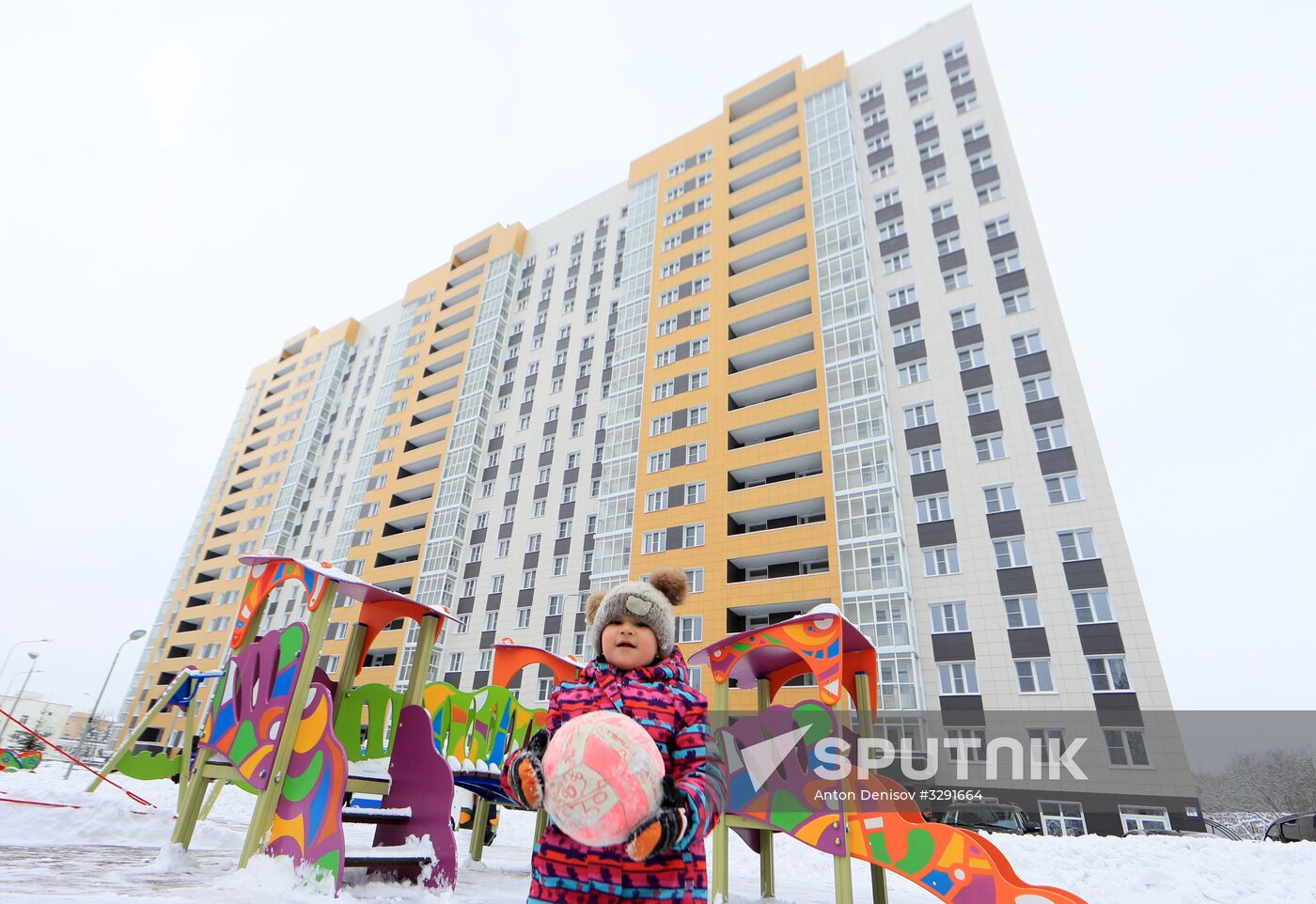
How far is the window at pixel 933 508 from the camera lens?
84.2 feet

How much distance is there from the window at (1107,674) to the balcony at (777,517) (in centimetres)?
1071

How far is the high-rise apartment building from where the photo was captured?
2302cm

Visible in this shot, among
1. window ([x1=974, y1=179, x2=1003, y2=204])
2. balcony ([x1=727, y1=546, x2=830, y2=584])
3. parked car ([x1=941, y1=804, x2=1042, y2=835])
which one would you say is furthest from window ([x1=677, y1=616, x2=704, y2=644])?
window ([x1=974, y1=179, x2=1003, y2=204])

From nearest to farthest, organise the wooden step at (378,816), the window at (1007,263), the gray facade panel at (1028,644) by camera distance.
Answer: the wooden step at (378,816)
the gray facade panel at (1028,644)
the window at (1007,263)

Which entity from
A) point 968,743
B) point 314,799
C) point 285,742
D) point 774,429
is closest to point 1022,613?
point 968,743

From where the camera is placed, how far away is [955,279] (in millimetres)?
29906

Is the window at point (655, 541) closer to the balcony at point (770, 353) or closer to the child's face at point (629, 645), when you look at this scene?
the balcony at point (770, 353)

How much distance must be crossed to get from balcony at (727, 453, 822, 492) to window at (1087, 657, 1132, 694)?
1225cm

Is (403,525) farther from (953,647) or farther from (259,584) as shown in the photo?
(259,584)

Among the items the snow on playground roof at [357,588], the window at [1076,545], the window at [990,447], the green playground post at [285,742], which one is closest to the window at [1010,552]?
the window at [1076,545]

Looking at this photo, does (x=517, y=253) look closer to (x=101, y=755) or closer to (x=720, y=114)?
(x=720, y=114)

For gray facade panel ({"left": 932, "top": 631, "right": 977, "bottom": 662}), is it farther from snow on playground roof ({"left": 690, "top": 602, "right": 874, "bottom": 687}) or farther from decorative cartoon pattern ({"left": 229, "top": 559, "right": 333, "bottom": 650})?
decorative cartoon pattern ({"left": 229, "top": 559, "right": 333, "bottom": 650})

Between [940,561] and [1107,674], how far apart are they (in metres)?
6.32

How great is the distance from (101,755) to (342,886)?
48791mm
